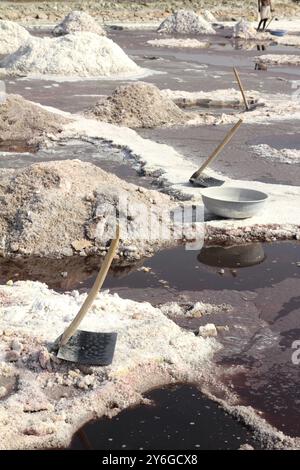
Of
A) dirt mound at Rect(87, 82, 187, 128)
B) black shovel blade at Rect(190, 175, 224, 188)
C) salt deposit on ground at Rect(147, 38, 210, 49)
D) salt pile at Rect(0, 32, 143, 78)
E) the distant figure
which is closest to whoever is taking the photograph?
black shovel blade at Rect(190, 175, 224, 188)

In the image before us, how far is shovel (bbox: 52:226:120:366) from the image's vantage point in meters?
4.78

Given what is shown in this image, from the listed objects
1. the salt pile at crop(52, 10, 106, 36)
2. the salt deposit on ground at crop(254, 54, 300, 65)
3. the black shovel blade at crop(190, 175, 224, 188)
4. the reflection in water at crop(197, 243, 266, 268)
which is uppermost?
the black shovel blade at crop(190, 175, 224, 188)

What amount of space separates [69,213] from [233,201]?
165 cm

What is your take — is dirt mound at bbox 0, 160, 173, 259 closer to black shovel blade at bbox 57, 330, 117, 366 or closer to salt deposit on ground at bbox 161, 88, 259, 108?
black shovel blade at bbox 57, 330, 117, 366

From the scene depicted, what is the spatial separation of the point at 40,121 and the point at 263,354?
798 cm

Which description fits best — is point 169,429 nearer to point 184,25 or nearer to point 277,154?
point 277,154

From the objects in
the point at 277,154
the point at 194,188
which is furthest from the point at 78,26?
the point at 194,188

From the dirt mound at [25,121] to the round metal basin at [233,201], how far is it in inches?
183

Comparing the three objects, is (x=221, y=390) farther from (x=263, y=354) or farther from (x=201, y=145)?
(x=201, y=145)

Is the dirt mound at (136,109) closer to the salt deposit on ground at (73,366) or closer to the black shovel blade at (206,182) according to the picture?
the black shovel blade at (206,182)

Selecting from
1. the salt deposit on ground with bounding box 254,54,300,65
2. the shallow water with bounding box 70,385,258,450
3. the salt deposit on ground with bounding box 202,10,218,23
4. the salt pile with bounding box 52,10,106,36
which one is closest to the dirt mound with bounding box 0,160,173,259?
the shallow water with bounding box 70,385,258,450

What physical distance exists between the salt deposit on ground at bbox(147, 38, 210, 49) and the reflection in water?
2049 centimetres

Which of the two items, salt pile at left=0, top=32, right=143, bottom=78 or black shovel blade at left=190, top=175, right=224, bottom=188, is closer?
black shovel blade at left=190, top=175, right=224, bottom=188

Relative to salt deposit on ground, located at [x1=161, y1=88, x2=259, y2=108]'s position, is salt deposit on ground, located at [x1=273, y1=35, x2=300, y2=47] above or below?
below
